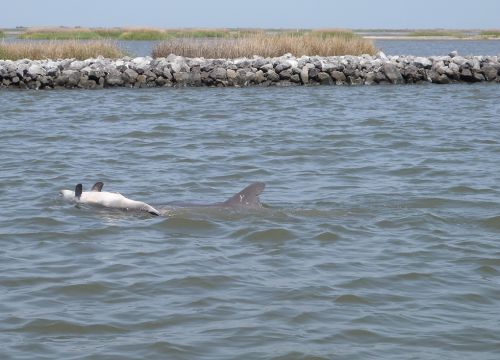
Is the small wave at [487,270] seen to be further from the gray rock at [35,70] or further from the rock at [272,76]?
the gray rock at [35,70]

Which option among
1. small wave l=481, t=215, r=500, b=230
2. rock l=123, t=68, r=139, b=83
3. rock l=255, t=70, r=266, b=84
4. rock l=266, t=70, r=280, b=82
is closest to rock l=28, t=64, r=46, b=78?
rock l=123, t=68, r=139, b=83

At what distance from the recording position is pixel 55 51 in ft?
89.0

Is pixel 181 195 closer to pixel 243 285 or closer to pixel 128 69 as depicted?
pixel 243 285

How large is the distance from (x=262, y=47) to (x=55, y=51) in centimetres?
565

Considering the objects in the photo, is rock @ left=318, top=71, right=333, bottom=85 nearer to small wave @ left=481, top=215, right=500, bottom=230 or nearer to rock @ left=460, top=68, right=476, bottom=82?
rock @ left=460, top=68, right=476, bottom=82

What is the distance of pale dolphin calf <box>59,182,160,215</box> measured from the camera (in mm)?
9422

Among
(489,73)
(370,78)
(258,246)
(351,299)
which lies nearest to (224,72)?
(370,78)

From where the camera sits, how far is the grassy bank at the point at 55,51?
27.1 metres

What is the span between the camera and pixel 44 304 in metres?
6.81

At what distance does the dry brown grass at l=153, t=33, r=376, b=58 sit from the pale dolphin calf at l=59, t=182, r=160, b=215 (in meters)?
17.5

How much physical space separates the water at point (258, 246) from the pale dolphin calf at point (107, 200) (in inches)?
4.1

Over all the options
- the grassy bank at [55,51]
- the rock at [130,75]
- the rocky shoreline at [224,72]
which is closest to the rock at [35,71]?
the rocky shoreline at [224,72]

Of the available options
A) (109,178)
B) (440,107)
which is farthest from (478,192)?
(440,107)

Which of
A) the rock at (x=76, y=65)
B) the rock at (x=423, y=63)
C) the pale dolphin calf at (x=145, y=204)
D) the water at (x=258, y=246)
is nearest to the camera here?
the water at (x=258, y=246)
